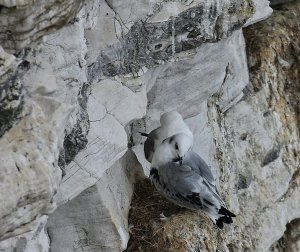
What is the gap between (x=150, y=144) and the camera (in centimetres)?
541

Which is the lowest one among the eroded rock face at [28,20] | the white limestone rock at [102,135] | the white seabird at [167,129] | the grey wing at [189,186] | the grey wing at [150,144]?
the grey wing at [189,186]

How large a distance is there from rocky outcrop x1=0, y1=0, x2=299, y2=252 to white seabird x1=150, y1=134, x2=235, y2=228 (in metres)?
0.22

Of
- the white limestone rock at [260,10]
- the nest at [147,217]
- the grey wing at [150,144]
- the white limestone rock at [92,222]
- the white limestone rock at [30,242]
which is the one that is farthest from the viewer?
the white limestone rock at [260,10]

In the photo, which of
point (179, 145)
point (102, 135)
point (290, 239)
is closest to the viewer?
point (102, 135)

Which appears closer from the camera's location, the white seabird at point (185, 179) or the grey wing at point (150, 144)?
the white seabird at point (185, 179)

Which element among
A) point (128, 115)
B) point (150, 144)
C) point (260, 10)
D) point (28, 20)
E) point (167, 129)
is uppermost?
point (28, 20)

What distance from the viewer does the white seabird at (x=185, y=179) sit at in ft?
16.5

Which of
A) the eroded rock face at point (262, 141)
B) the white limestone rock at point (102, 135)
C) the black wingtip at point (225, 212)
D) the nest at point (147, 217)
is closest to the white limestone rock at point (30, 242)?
the white limestone rock at point (102, 135)

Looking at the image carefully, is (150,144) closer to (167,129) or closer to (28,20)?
(167,129)

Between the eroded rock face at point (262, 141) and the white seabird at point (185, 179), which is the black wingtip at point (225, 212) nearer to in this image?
the white seabird at point (185, 179)

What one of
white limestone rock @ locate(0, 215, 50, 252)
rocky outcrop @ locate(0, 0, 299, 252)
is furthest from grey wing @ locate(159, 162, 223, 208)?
white limestone rock @ locate(0, 215, 50, 252)

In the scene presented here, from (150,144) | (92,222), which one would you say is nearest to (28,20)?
(92,222)

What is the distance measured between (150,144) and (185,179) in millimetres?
490

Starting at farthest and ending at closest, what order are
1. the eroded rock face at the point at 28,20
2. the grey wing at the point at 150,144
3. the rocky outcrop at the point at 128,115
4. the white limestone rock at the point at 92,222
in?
1. the grey wing at the point at 150,144
2. the white limestone rock at the point at 92,222
3. the rocky outcrop at the point at 128,115
4. the eroded rock face at the point at 28,20
